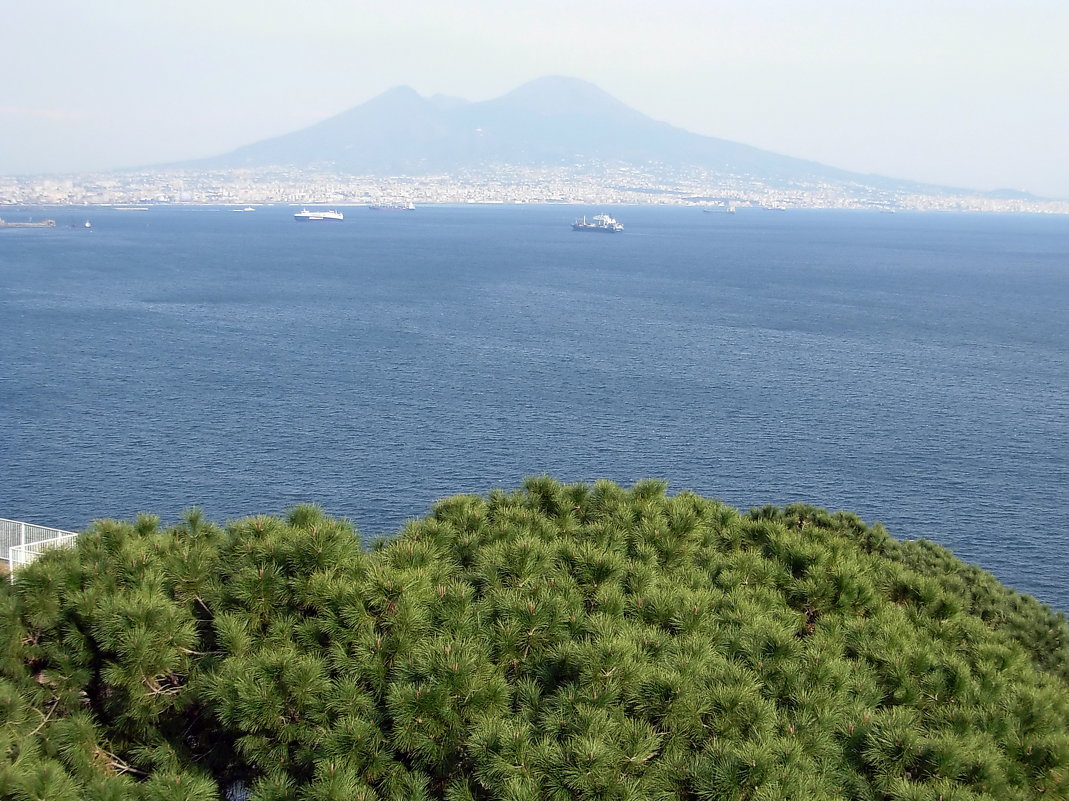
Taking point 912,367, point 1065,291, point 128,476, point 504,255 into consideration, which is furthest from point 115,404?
point 1065,291

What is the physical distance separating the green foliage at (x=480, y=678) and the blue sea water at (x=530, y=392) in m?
13.7

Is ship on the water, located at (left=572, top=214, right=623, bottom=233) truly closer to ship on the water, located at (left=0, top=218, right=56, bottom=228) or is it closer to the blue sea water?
the blue sea water

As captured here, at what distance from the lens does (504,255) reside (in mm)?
115062

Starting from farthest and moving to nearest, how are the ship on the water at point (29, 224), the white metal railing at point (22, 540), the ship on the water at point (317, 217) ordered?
1. the ship on the water at point (317, 217)
2. the ship on the water at point (29, 224)
3. the white metal railing at point (22, 540)

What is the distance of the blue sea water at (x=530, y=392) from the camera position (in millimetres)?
33312

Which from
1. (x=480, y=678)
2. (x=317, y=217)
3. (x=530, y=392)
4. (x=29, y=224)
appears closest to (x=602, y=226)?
(x=317, y=217)

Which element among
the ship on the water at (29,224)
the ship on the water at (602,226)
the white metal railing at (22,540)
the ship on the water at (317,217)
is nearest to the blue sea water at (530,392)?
the white metal railing at (22,540)

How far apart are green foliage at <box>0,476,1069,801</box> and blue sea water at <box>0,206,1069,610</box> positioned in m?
13.7

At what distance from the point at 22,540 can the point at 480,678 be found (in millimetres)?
10771

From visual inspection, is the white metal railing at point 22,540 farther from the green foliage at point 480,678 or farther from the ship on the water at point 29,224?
the ship on the water at point 29,224

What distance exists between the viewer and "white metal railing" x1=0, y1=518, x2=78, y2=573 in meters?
14.8

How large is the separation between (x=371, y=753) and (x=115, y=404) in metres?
40.1

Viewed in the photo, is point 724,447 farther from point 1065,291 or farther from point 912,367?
point 1065,291

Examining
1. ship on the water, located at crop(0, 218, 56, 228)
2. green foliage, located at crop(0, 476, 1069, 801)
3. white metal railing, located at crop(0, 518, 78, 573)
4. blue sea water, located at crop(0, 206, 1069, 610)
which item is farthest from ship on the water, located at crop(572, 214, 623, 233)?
green foliage, located at crop(0, 476, 1069, 801)
